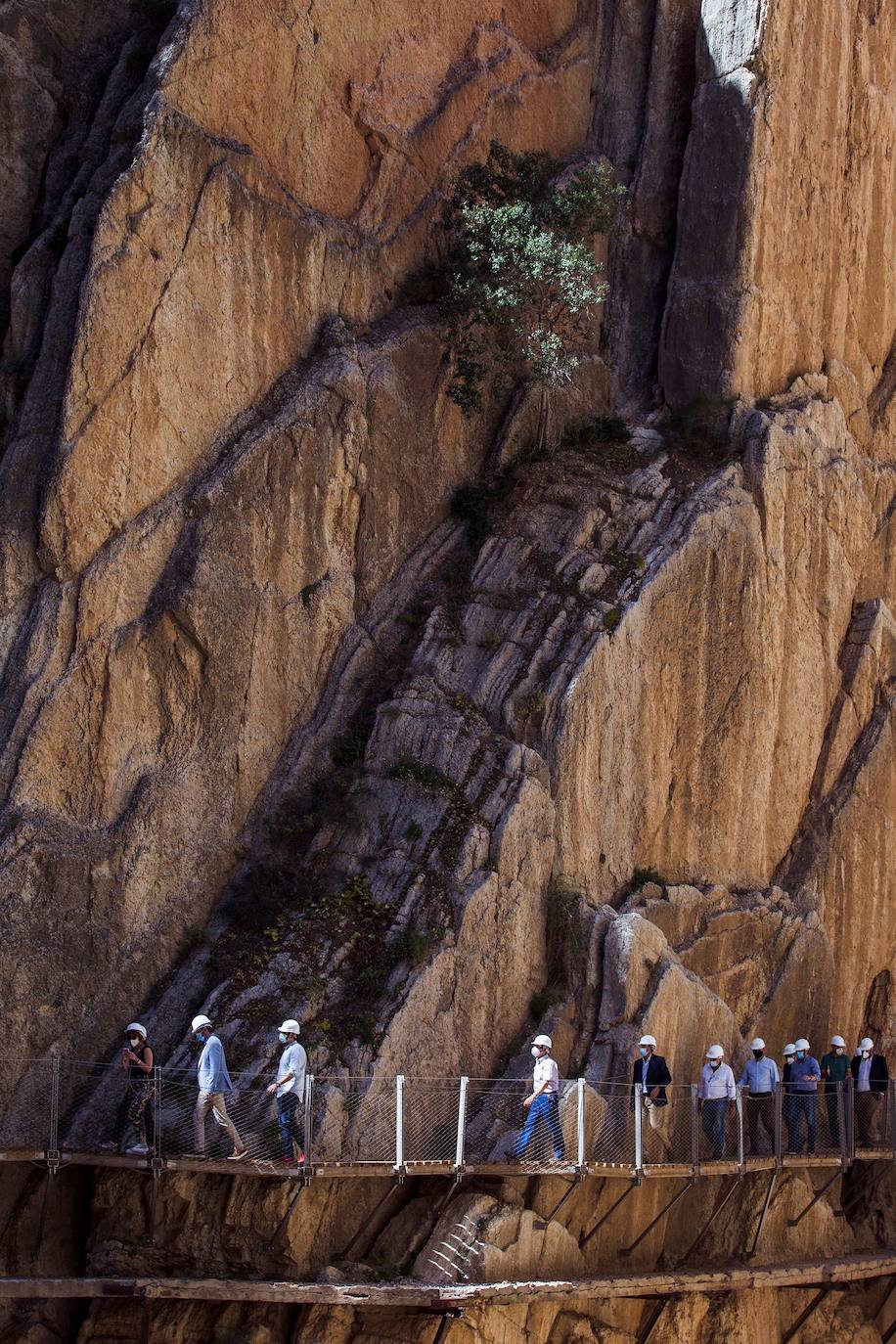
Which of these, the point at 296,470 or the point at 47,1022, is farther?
the point at 296,470

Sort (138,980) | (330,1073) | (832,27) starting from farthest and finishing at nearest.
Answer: (832,27) → (138,980) → (330,1073)

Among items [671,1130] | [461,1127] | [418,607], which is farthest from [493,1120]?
[418,607]

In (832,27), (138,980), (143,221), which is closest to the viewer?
(138,980)

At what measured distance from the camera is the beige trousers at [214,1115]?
25.4 meters

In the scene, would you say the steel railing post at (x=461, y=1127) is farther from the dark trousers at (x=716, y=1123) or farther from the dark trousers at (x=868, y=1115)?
the dark trousers at (x=868, y=1115)

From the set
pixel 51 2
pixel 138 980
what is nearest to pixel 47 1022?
pixel 138 980

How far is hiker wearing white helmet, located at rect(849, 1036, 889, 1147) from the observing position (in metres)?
31.1

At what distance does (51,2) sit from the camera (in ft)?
119

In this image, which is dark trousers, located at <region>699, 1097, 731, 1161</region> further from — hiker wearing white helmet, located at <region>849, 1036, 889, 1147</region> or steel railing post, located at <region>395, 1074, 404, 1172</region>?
steel railing post, located at <region>395, 1074, 404, 1172</region>

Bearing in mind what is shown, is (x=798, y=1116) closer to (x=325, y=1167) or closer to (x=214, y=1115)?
(x=325, y=1167)

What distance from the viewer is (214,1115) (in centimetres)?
2562

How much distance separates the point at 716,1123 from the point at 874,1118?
3.55 m

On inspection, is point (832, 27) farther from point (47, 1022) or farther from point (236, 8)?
point (47, 1022)

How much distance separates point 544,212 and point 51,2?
29.8 feet
